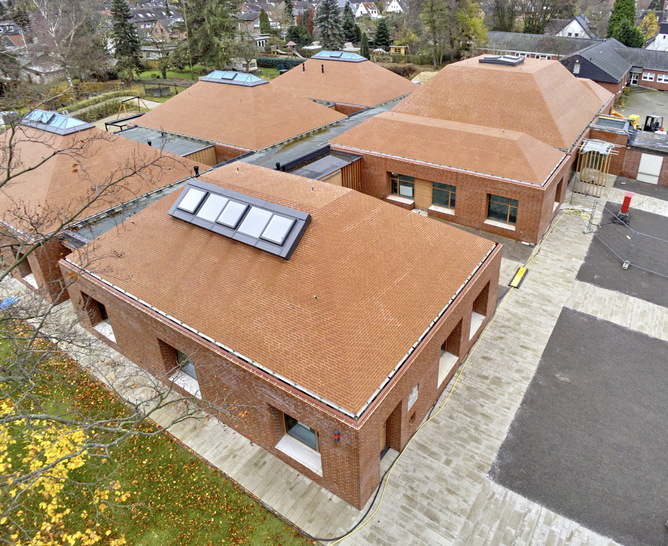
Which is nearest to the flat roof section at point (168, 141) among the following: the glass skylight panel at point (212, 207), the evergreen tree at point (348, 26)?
the glass skylight panel at point (212, 207)

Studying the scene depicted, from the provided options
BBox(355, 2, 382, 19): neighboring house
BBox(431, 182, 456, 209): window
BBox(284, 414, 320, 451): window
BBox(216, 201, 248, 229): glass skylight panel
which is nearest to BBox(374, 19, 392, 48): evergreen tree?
BBox(355, 2, 382, 19): neighboring house

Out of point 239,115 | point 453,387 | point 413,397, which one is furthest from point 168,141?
point 413,397

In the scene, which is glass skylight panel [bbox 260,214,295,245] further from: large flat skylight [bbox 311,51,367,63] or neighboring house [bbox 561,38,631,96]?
neighboring house [bbox 561,38,631,96]

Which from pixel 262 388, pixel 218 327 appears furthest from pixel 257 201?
pixel 262 388

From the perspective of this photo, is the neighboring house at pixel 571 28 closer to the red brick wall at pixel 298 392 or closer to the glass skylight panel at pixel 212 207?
the red brick wall at pixel 298 392

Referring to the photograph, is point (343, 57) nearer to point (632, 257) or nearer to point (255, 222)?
point (632, 257)

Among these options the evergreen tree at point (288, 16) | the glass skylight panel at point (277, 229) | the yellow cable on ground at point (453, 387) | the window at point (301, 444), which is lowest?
the yellow cable on ground at point (453, 387)

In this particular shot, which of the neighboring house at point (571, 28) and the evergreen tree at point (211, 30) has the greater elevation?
the evergreen tree at point (211, 30)
